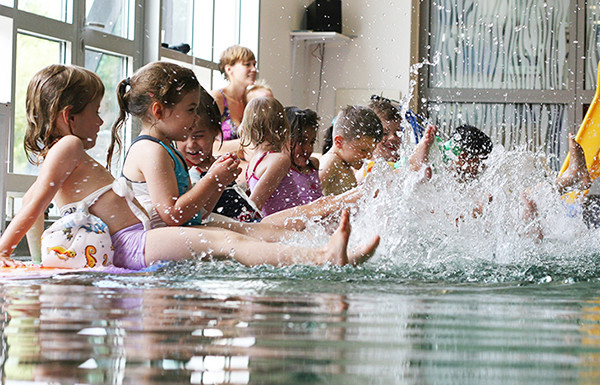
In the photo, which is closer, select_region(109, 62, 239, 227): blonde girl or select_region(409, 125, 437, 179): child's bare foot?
select_region(109, 62, 239, 227): blonde girl

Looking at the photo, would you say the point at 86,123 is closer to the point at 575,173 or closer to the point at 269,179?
the point at 269,179

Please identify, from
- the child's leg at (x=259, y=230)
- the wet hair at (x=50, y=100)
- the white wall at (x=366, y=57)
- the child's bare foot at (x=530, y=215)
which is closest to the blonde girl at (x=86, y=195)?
the wet hair at (x=50, y=100)

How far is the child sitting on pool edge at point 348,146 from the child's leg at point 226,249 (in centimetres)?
147

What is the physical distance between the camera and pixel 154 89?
277 cm

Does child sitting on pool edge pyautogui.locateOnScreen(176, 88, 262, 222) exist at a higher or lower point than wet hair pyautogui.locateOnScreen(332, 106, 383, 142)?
lower

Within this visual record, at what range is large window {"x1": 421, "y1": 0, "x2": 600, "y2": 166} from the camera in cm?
852

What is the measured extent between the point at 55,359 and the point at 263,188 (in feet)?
8.90

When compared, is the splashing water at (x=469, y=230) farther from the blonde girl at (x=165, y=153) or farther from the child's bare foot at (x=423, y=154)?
the blonde girl at (x=165, y=153)

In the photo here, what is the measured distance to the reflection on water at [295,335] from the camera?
55cm

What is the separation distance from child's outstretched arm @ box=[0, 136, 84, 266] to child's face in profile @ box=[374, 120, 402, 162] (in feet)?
5.82

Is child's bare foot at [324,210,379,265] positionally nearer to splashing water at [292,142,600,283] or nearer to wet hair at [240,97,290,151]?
splashing water at [292,142,600,283]

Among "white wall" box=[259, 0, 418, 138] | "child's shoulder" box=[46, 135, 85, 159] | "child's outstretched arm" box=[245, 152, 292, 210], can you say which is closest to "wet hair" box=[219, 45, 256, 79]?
"child's outstretched arm" box=[245, 152, 292, 210]

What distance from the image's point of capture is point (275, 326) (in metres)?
0.82

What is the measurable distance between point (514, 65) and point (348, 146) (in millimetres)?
5360
